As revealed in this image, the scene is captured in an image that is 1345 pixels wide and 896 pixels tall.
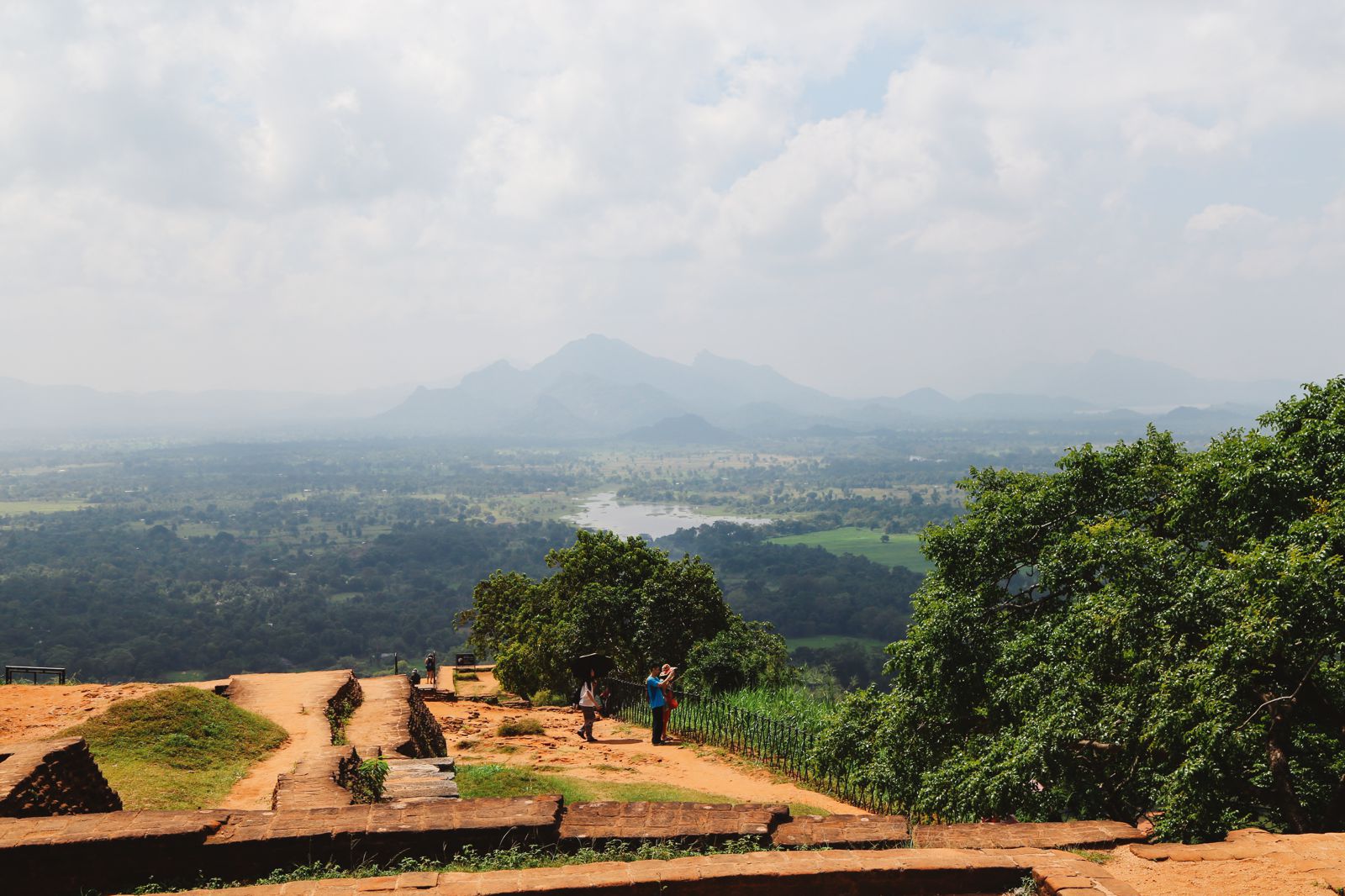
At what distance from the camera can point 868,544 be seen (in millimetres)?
159000

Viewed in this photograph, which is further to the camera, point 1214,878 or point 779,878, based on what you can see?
point 1214,878

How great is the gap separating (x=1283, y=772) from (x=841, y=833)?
5.26 m

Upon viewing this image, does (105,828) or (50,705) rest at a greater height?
(105,828)

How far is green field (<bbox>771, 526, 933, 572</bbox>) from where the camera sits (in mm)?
141000

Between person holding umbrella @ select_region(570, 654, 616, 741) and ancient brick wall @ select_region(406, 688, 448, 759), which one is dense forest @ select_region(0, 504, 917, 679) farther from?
ancient brick wall @ select_region(406, 688, 448, 759)

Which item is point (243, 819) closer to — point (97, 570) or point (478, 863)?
point (478, 863)

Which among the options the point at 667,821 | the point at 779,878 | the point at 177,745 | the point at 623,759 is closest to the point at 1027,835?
the point at 779,878

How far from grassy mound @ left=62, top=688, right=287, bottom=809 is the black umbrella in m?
6.67

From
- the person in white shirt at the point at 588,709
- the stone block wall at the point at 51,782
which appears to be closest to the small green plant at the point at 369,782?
the stone block wall at the point at 51,782

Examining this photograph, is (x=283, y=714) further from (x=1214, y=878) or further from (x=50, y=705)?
(x=1214, y=878)

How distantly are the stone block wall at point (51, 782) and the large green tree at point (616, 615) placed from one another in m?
19.1

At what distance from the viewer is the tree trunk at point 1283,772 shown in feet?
29.0

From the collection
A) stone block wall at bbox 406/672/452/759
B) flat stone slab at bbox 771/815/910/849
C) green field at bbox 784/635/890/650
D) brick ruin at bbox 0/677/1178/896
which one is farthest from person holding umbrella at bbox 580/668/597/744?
green field at bbox 784/635/890/650

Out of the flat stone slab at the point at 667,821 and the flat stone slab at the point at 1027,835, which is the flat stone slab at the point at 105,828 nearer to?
the flat stone slab at the point at 667,821
